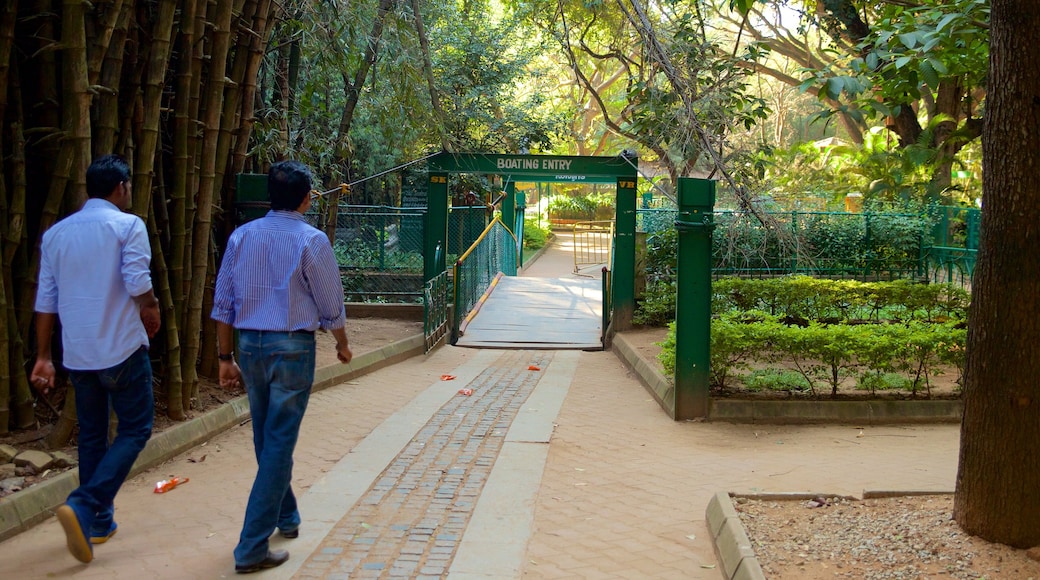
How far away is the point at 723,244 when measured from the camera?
1595 cm

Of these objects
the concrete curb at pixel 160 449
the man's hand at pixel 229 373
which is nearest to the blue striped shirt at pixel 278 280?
the man's hand at pixel 229 373

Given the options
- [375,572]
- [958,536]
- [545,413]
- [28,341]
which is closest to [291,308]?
[375,572]

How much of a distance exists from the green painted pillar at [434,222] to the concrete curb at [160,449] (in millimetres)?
4463

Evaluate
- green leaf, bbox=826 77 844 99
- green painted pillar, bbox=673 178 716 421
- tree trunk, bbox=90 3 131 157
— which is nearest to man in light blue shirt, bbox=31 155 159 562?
tree trunk, bbox=90 3 131 157

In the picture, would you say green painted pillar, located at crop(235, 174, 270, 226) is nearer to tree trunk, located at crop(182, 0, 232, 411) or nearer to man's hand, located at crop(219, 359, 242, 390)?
tree trunk, located at crop(182, 0, 232, 411)

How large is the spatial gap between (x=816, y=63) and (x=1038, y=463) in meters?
24.5

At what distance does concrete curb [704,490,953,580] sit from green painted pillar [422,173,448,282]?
10.1 meters

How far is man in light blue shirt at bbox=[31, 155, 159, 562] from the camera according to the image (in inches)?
170

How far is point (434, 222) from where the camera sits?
1528 cm

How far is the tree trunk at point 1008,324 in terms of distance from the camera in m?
4.15

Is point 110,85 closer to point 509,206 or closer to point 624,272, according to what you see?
point 624,272

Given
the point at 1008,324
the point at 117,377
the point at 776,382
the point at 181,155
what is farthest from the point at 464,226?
the point at 1008,324

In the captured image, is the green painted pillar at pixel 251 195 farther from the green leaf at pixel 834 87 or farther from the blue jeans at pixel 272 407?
the green leaf at pixel 834 87

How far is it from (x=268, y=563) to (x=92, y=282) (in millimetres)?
1547
